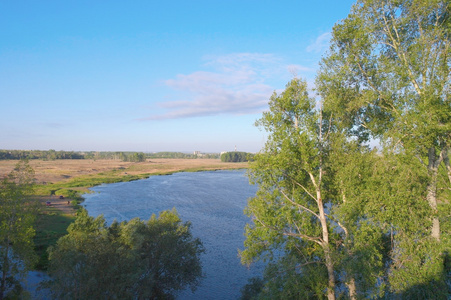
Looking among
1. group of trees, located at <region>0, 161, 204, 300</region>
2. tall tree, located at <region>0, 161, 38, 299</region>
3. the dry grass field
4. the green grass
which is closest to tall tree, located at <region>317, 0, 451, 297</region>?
group of trees, located at <region>0, 161, 204, 300</region>

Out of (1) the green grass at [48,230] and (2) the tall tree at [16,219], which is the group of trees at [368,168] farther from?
(1) the green grass at [48,230]

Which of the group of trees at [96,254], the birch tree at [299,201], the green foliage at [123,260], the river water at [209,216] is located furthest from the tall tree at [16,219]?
the birch tree at [299,201]

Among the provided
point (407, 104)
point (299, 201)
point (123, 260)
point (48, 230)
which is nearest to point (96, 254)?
point (123, 260)

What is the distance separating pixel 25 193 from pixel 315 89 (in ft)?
Answer: 55.8

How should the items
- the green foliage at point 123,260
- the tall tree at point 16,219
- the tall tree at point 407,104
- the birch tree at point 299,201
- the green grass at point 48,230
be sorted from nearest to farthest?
the tall tree at point 407,104
the birch tree at point 299,201
the green foliage at point 123,260
the tall tree at point 16,219
the green grass at point 48,230

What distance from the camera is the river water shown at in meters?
24.9

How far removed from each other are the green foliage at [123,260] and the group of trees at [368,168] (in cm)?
851

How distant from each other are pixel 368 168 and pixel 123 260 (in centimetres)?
1327

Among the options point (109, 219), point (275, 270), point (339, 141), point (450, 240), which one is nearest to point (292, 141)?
point (339, 141)

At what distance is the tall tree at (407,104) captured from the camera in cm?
842

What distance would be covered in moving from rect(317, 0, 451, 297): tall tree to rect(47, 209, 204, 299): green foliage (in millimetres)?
12970

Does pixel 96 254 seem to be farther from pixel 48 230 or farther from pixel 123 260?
pixel 48 230

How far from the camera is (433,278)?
8188 mm

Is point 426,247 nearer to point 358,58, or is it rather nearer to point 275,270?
point 275,270
